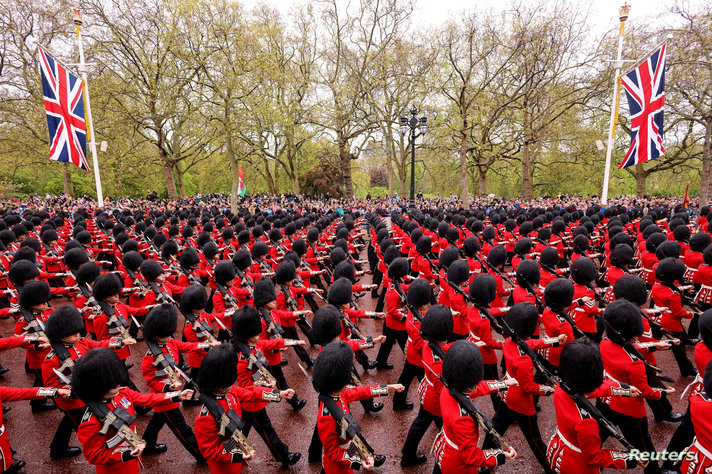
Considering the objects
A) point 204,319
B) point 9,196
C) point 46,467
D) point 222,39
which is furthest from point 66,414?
point 9,196

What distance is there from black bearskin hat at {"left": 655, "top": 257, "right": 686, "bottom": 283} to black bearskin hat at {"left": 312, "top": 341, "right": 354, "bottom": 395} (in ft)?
15.5

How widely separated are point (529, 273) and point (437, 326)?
240cm

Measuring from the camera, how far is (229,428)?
2826 mm

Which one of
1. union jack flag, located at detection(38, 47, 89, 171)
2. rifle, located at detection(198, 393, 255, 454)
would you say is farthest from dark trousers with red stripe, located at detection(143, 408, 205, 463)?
union jack flag, located at detection(38, 47, 89, 171)

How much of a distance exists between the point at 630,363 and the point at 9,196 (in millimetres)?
37860

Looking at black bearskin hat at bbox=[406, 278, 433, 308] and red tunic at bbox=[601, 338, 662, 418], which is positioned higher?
black bearskin hat at bbox=[406, 278, 433, 308]

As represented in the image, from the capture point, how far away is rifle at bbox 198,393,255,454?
9.18ft

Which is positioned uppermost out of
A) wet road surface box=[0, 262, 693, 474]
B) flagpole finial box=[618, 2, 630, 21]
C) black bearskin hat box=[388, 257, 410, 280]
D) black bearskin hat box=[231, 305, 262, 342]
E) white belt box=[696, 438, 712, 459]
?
flagpole finial box=[618, 2, 630, 21]

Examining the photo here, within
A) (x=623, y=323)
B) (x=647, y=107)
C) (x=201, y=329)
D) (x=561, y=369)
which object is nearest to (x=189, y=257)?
(x=201, y=329)

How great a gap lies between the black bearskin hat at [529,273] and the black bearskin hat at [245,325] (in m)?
3.75

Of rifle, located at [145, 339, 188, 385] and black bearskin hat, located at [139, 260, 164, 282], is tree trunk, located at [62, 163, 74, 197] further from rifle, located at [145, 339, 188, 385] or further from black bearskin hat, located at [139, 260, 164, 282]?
rifle, located at [145, 339, 188, 385]

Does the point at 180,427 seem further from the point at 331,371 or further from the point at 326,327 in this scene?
the point at 331,371

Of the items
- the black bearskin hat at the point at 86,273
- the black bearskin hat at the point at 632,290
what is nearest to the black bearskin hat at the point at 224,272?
the black bearskin hat at the point at 86,273

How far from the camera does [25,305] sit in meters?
4.63
